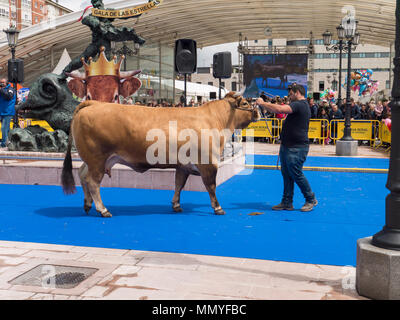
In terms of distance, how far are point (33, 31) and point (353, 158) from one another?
26722 mm

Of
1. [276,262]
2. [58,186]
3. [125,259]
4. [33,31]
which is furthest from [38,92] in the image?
[33,31]

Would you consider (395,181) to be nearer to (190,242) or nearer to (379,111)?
(190,242)

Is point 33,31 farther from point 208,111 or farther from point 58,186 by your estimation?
point 208,111

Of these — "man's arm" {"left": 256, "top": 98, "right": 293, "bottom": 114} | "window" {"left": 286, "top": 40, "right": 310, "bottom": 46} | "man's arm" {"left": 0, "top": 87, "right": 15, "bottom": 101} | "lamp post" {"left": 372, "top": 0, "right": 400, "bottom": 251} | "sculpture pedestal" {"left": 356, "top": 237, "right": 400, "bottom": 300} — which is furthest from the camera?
"window" {"left": 286, "top": 40, "right": 310, "bottom": 46}

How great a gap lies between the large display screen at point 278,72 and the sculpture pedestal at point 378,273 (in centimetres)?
3807

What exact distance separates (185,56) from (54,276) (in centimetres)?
692

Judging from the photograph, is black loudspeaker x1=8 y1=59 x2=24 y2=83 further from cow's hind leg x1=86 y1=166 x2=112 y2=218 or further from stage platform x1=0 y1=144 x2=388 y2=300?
cow's hind leg x1=86 y1=166 x2=112 y2=218

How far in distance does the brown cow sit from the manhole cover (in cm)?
253

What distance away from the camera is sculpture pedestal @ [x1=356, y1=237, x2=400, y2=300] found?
3854 millimetres

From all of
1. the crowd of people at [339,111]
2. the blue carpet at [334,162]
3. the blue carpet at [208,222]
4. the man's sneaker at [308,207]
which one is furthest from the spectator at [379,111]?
the man's sneaker at [308,207]

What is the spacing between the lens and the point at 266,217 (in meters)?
7.29

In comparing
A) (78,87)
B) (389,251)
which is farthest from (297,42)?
(389,251)

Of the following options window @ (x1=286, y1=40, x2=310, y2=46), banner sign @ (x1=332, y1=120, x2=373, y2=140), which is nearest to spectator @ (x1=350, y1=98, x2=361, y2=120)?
banner sign @ (x1=332, y1=120, x2=373, y2=140)
